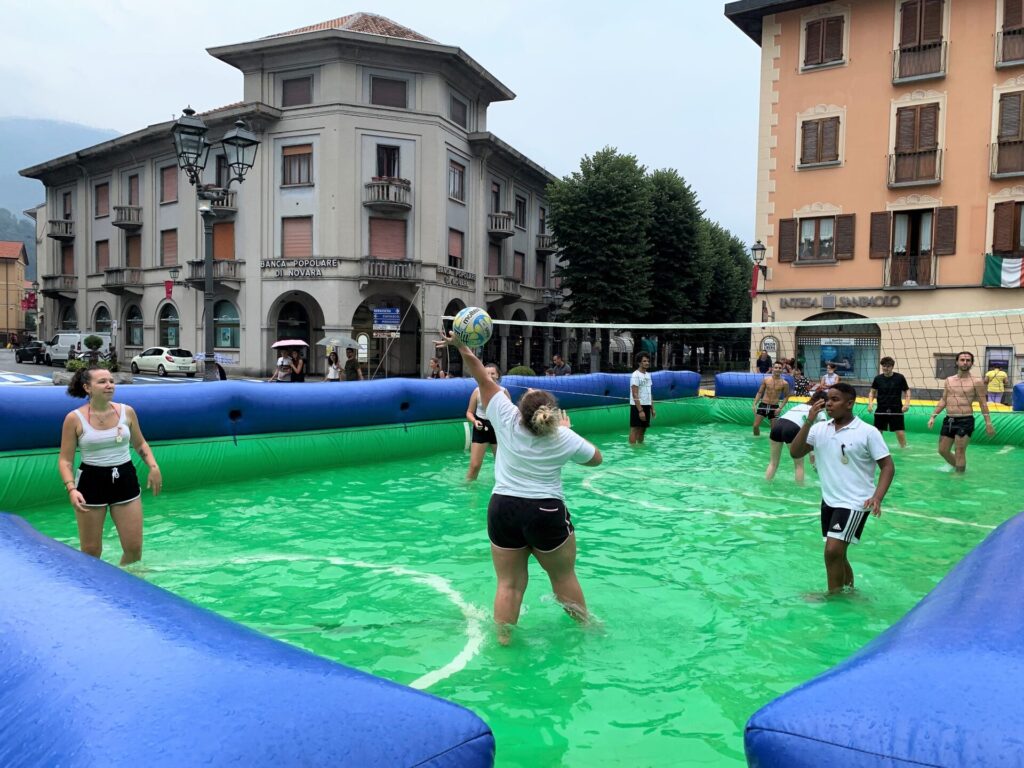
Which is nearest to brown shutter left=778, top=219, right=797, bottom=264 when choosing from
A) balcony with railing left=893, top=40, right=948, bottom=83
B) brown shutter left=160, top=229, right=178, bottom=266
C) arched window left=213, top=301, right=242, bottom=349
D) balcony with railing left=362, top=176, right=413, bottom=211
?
balcony with railing left=893, top=40, right=948, bottom=83

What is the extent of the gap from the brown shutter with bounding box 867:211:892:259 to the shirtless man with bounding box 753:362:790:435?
1377 cm

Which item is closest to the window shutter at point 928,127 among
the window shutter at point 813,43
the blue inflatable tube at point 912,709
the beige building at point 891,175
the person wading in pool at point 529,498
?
the beige building at point 891,175

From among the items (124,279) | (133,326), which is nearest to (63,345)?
(133,326)

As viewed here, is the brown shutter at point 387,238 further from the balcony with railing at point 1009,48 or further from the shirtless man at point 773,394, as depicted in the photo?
the balcony with railing at point 1009,48

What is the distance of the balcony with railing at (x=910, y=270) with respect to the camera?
986 inches

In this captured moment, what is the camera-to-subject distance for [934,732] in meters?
1.90

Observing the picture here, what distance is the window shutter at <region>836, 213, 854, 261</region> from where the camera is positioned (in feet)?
85.7

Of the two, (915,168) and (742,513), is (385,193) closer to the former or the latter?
(915,168)

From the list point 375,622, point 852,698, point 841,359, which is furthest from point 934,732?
point 841,359

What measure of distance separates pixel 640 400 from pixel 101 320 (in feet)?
118

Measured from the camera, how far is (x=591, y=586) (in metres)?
6.26

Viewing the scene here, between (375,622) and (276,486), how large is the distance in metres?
5.58

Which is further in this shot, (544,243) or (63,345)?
(544,243)

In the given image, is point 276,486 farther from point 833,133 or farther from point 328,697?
point 833,133
